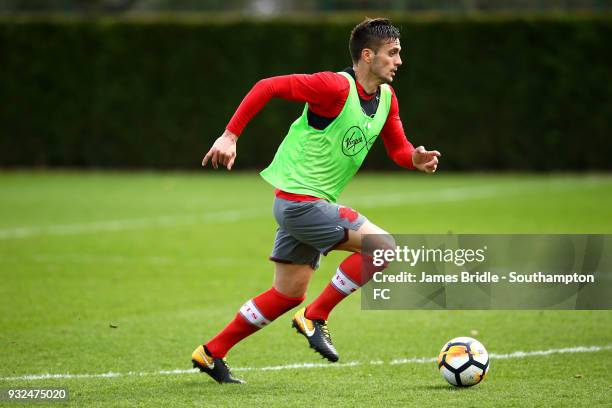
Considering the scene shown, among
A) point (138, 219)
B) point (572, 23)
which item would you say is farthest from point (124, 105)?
point (572, 23)

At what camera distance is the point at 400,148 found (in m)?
6.81

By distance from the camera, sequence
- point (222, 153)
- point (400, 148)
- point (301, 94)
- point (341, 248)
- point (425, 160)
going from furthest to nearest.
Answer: point (400, 148)
point (425, 160)
point (341, 248)
point (301, 94)
point (222, 153)

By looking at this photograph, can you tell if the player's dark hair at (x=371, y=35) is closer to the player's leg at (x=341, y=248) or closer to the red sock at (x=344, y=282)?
the player's leg at (x=341, y=248)

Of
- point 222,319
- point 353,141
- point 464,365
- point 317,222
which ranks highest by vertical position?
point 353,141

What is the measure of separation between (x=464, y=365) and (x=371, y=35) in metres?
2.15

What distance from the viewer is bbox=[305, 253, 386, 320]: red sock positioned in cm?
630

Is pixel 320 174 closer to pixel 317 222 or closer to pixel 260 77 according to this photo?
pixel 317 222

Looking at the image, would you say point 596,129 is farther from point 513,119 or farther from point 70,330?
point 70,330

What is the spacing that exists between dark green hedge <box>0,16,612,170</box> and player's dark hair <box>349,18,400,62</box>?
57.8 feet

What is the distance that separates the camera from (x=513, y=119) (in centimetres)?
2391

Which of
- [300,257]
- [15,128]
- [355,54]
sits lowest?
[15,128]

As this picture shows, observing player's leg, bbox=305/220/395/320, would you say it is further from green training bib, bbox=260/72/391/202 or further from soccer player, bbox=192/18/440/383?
green training bib, bbox=260/72/391/202

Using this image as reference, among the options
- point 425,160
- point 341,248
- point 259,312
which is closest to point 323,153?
point 341,248

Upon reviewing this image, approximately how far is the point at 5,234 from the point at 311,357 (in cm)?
795
